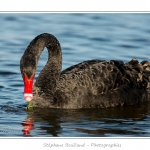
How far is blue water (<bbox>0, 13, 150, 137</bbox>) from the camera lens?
8.90m

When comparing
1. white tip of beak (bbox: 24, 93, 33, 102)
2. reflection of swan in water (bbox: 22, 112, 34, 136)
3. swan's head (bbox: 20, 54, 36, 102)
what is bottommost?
reflection of swan in water (bbox: 22, 112, 34, 136)

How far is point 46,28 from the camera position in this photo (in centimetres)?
1516

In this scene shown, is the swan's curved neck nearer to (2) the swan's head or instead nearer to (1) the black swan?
(1) the black swan

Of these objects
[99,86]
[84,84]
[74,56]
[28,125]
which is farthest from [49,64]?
[74,56]

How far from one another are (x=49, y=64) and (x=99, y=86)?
34.4 inches

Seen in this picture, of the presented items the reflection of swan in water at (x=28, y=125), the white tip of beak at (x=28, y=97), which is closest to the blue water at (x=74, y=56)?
the reflection of swan in water at (x=28, y=125)

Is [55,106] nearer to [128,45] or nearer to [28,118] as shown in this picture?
[28,118]

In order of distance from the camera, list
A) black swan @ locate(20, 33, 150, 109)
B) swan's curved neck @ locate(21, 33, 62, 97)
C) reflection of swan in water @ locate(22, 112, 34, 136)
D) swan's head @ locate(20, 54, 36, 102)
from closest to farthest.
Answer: reflection of swan in water @ locate(22, 112, 34, 136)
swan's head @ locate(20, 54, 36, 102)
swan's curved neck @ locate(21, 33, 62, 97)
black swan @ locate(20, 33, 150, 109)

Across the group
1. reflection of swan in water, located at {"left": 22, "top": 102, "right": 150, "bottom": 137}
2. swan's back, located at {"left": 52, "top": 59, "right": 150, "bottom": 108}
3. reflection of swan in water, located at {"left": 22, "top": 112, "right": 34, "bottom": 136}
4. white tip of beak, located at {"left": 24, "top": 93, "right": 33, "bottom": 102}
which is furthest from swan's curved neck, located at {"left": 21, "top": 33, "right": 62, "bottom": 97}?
white tip of beak, located at {"left": 24, "top": 93, "right": 33, "bottom": 102}

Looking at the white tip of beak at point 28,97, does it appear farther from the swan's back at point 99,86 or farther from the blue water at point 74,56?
the swan's back at point 99,86

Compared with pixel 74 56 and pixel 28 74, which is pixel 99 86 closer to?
pixel 28 74

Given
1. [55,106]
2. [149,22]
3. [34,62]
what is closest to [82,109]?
[55,106]

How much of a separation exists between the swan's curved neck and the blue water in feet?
1.26

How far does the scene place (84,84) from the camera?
9.92 meters
